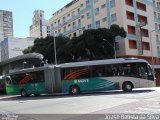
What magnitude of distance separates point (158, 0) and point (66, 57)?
26464 millimetres

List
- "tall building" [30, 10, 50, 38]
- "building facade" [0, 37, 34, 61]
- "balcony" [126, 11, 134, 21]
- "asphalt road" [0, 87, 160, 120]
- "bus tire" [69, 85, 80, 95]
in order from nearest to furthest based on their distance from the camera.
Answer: "asphalt road" [0, 87, 160, 120]
"bus tire" [69, 85, 80, 95]
"balcony" [126, 11, 134, 21]
"building facade" [0, 37, 34, 61]
"tall building" [30, 10, 50, 38]

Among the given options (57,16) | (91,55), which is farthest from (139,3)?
(57,16)

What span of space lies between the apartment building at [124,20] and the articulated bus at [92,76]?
24.8 meters

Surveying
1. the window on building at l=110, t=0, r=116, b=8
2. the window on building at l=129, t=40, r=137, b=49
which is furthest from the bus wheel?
the window on building at l=110, t=0, r=116, b=8

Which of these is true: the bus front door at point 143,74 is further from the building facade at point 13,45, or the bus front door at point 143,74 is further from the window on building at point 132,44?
the building facade at point 13,45

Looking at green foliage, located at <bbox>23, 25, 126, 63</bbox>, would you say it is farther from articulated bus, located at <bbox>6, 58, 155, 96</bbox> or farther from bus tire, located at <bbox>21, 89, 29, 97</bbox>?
articulated bus, located at <bbox>6, 58, 155, 96</bbox>

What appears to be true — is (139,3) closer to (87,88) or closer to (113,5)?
(113,5)

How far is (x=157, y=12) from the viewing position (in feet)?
199

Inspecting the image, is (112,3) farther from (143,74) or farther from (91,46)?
(143,74)

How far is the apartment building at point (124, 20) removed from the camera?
4959 centimetres

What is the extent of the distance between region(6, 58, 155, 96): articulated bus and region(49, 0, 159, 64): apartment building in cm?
2481

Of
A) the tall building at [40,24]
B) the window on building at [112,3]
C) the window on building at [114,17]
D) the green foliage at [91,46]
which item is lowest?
the green foliage at [91,46]

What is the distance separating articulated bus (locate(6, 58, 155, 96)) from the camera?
75.7ft

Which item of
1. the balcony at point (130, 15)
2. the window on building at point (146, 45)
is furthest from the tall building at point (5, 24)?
the window on building at point (146, 45)
